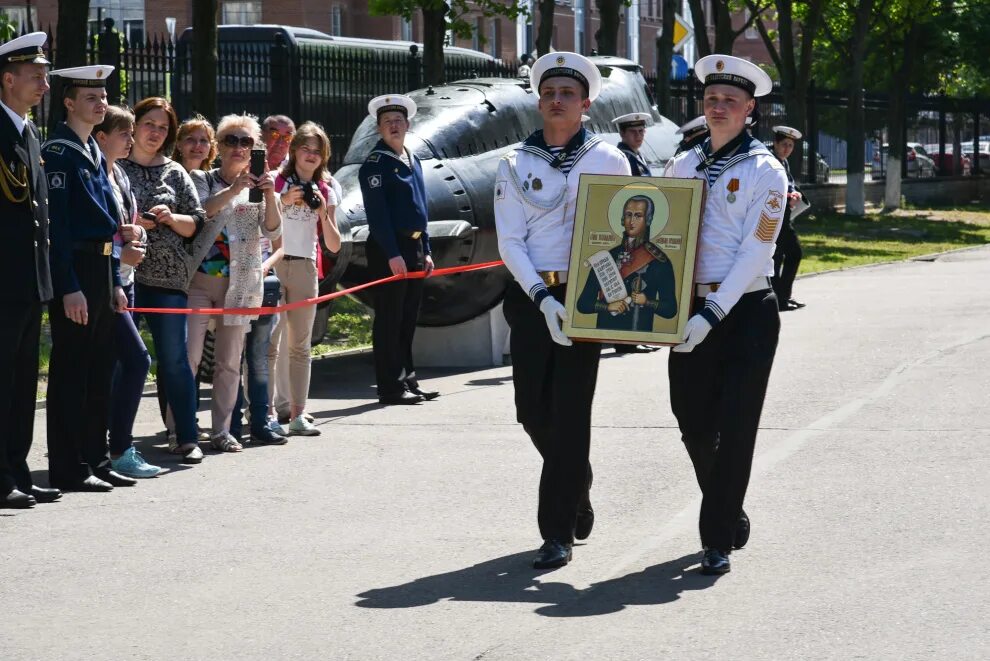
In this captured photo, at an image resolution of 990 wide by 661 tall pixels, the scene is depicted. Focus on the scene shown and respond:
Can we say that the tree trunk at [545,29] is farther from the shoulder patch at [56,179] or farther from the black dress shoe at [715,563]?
the black dress shoe at [715,563]

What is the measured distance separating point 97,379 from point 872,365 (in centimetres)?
649

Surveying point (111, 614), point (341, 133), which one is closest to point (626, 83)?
point (341, 133)

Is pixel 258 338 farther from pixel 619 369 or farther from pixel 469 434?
pixel 619 369

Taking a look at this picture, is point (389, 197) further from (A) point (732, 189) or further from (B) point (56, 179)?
(A) point (732, 189)

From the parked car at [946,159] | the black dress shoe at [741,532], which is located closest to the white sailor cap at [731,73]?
the black dress shoe at [741,532]

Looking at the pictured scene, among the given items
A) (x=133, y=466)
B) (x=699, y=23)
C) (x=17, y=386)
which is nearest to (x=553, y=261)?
(x=17, y=386)

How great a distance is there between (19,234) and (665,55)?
19.6 m

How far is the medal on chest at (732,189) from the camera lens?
6414mm

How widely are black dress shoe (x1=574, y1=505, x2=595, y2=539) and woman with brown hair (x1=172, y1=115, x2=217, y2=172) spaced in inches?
141

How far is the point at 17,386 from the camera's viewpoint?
8047 mm

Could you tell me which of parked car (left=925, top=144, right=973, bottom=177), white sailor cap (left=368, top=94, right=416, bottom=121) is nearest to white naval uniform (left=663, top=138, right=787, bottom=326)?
white sailor cap (left=368, top=94, right=416, bottom=121)

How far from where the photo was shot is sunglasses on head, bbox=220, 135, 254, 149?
9430mm

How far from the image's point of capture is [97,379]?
848 centimetres

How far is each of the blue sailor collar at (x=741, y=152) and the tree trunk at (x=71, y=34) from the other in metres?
9.87
